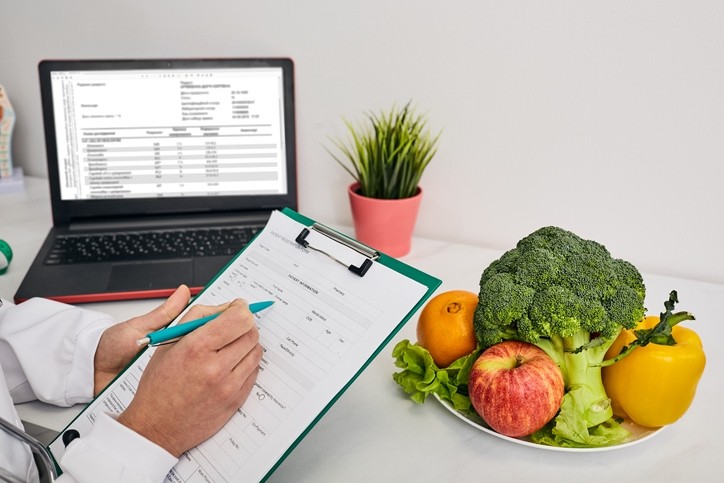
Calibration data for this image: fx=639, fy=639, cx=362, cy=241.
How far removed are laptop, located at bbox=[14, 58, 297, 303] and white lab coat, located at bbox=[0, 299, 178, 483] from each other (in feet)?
0.94

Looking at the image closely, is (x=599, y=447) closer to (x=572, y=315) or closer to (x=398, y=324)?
(x=572, y=315)

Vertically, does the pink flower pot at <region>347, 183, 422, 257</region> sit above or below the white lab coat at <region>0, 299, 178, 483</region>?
above

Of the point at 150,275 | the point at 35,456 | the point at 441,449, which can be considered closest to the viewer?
the point at 35,456

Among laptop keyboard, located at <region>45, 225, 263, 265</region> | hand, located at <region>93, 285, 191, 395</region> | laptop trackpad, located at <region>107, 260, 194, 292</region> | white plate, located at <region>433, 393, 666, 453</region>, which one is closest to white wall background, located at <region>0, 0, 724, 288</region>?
laptop keyboard, located at <region>45, 225, 263, 265</region>

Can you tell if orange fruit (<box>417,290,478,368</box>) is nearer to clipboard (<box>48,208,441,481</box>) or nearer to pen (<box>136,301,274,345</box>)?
clipboard (<box>48,208,441,481</box>)

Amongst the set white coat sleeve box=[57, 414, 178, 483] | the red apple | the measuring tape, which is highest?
the measuring tape

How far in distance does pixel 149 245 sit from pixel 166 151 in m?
0.18

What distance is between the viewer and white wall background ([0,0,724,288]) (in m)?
0.98

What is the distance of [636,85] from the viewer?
994 millimetres

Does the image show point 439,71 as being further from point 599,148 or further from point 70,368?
point 70,368

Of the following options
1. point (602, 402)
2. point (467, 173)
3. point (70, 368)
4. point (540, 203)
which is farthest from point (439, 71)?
point (70, 368)

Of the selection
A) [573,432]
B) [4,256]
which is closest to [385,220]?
[573,432]

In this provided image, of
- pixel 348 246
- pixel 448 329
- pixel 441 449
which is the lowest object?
pixel 441 449

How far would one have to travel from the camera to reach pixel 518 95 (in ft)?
3.51
